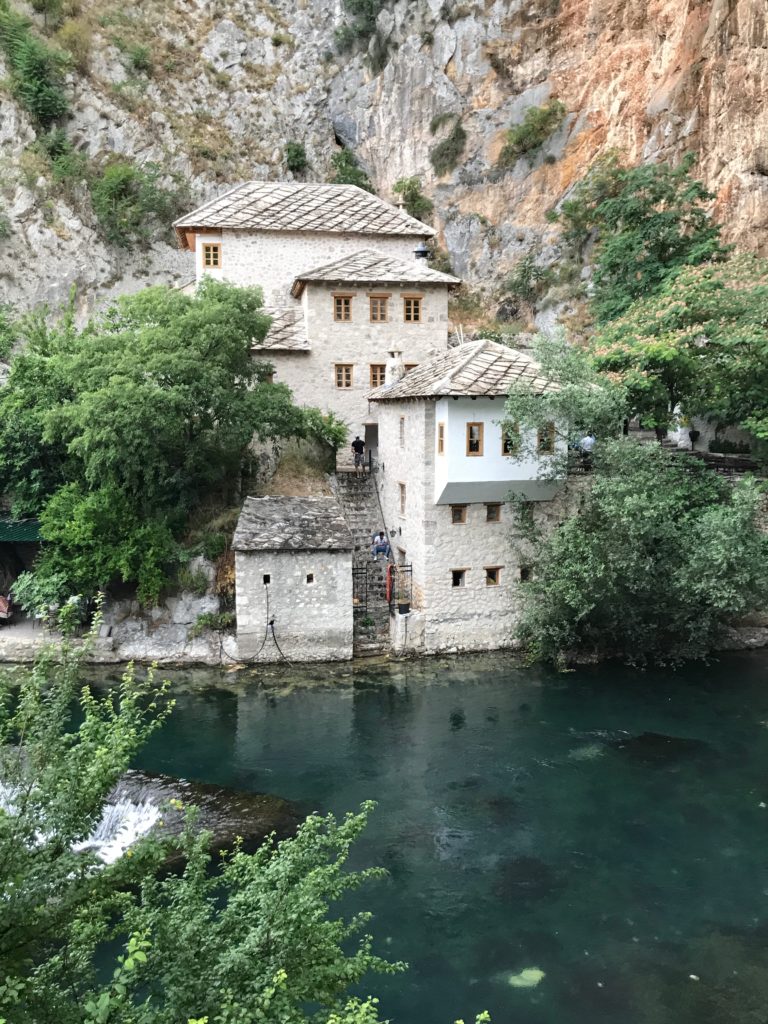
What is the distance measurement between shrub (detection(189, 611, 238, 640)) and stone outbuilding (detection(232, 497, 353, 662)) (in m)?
0.72

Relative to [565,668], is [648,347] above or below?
above

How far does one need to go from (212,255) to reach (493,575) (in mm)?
16693

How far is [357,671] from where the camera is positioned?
67.1 ft

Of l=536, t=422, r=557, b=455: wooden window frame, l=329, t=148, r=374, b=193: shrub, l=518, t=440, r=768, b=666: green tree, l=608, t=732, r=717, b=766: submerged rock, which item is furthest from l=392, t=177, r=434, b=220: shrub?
l=608, t=732, r=717, b=766: submerged rock

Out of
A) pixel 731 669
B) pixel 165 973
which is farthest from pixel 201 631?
pixel 165 973

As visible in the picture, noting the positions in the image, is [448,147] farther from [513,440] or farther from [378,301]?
[513,440]

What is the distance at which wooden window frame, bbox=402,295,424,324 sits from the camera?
A: 26.6 metres

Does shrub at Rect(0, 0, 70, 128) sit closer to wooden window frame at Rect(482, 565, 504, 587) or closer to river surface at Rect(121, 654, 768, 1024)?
river surface at Rect(121, 654, 768, 1024)

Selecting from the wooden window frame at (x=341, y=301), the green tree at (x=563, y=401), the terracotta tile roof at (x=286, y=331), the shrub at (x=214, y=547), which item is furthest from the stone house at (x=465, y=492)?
the terracotta tile roof at (x=286, y=331)

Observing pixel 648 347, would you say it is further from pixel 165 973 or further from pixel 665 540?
pixel 165 973

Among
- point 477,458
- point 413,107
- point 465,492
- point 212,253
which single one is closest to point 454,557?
point 465,492

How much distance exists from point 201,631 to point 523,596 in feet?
29.6

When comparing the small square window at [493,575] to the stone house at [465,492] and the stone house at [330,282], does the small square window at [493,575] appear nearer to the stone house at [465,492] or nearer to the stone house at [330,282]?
the stone house at [465,492]

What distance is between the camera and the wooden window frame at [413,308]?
26561 mm
